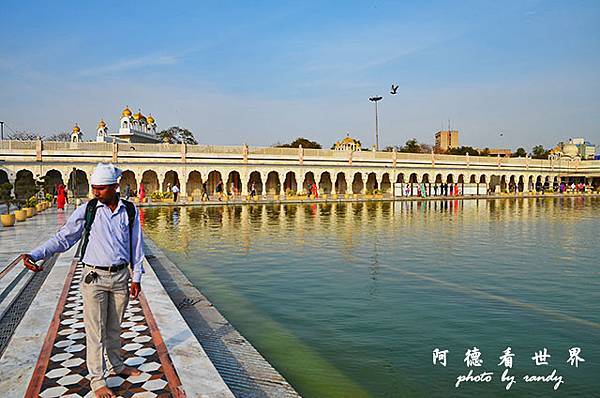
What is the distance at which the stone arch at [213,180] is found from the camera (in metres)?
38.2

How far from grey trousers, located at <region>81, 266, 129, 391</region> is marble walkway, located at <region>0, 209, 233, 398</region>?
230 millimetres

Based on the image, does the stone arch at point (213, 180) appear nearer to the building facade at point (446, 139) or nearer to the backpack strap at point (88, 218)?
the backpack strap at point (88, 218)

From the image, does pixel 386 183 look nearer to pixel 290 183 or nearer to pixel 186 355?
pixel 290 183

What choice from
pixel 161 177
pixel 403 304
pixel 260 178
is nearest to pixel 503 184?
pixel 260 178

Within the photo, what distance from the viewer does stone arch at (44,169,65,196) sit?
101 ft

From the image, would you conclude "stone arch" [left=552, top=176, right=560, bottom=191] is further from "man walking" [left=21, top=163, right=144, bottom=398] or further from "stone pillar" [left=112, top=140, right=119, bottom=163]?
"man walking" [left=21, top=163, right=144, bottom=398]

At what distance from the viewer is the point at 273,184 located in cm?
4031

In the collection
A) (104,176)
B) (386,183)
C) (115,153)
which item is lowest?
(386,183)

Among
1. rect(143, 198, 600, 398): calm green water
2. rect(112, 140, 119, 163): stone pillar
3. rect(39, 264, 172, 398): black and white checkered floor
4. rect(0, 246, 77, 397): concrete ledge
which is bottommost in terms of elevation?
rect(143, 198, 600, 398): calm green water

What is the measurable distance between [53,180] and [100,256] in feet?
107

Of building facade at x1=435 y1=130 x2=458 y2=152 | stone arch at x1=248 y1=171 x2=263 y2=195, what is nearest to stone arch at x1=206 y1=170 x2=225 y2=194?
stone arch at x1=248 y1=171 x2=263 y2=195

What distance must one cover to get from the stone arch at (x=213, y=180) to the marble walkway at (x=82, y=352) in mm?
31231

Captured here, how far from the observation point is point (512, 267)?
33.5 ft

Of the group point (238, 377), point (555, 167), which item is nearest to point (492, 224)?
point (238, 377)
